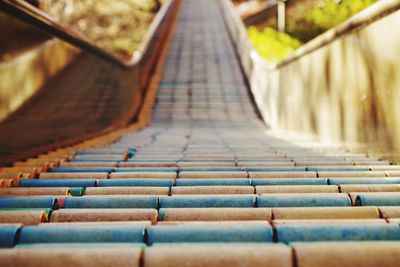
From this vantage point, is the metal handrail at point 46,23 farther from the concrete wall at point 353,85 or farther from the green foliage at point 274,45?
the green foliage at point 274,45

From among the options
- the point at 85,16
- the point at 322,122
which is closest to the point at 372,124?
the point at 322,122

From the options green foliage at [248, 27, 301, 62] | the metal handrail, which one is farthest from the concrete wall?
green foliage at [248, 27, 301, 62]

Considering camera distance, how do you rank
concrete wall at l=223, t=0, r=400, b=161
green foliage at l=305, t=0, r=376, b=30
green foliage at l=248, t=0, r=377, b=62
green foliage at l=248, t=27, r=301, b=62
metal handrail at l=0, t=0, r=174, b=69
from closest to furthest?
metal handrail at l=0, t=0, r=174, b=69, concrete wall at l=223, t=0, r=400, b=161, green foliage at l=305, t=0, r=376, b=30, green foliage at l=248, t=0, r=377, b=62, green foliage at l=248, t=27, r=301, b=62

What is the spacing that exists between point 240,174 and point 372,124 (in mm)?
1496

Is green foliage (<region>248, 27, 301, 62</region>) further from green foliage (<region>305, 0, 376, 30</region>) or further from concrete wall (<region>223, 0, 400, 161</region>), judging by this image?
concrete wall (<region>223, 0, 400, 161</region>)

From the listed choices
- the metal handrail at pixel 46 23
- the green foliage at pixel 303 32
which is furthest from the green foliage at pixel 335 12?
the metal handrail at pixel 46 23

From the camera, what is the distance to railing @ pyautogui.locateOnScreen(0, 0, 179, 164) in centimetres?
299

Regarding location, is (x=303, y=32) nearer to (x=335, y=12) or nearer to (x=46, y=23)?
(x=335, y=12)

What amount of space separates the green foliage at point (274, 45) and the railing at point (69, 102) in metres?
5.42

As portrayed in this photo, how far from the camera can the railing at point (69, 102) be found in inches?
118

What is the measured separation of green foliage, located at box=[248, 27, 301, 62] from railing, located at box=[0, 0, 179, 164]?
5418mm

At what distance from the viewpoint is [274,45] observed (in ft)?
41.7

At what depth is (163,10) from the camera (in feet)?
50.6

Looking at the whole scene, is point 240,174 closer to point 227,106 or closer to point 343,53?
point 343,53
